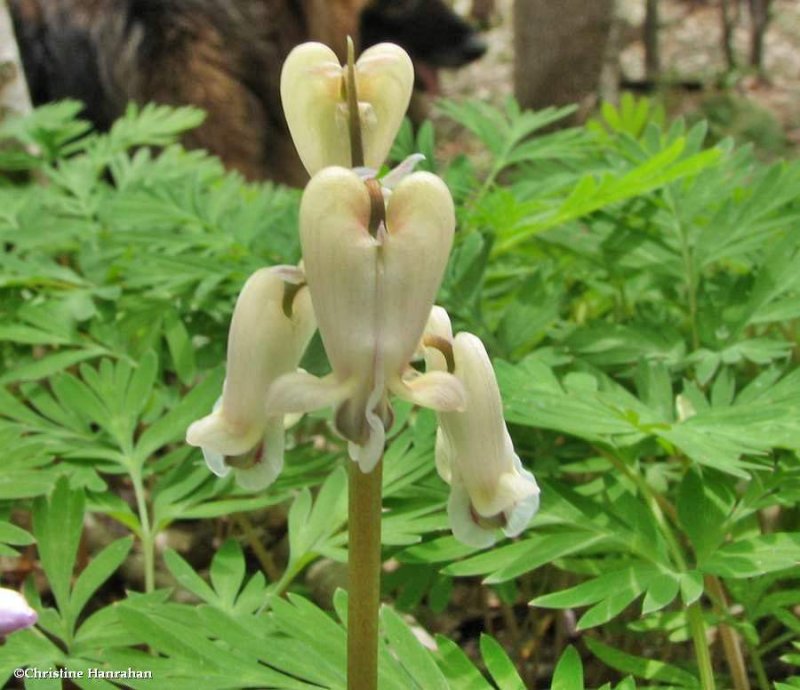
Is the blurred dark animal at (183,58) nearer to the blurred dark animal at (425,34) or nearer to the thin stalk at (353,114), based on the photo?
the blurred dark animal at (425,34)

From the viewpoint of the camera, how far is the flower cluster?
2.27 feet

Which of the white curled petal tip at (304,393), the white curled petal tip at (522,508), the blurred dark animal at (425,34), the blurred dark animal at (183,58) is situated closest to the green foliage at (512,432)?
the white curled petal tip at (304,393)

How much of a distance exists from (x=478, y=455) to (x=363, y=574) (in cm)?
15

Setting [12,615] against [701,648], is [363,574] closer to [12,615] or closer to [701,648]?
[12,615]

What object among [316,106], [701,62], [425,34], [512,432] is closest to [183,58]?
[425,34]

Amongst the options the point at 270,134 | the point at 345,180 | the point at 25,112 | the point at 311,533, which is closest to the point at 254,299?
the point at 345,180

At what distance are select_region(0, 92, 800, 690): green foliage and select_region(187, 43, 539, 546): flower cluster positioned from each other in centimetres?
9

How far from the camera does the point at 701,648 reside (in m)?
1.02

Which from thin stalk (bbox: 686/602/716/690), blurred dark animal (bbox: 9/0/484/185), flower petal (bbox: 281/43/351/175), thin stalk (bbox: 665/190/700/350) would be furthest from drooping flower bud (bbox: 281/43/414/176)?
blurred dark animal (bbox: 9/0/484/185)

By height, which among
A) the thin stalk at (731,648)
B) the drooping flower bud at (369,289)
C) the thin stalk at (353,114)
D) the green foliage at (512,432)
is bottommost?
the thin stalk at (731,648)

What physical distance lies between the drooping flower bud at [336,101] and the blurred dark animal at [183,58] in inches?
139

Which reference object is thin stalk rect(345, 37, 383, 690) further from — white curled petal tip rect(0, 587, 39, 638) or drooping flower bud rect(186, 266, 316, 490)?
white curled petal tip rect(0, 587, 39, 638)

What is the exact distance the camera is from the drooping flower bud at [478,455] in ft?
2.48

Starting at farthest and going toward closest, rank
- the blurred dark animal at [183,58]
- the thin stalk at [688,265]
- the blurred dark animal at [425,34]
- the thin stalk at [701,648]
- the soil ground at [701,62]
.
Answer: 1. the soil ground at [701,62]
2. the blurred dark animal at [425,34]
3. the blurred dark animal at [183,58]
4. the thin stalk at [688,265]
5. the thin stalk at [701,648]
